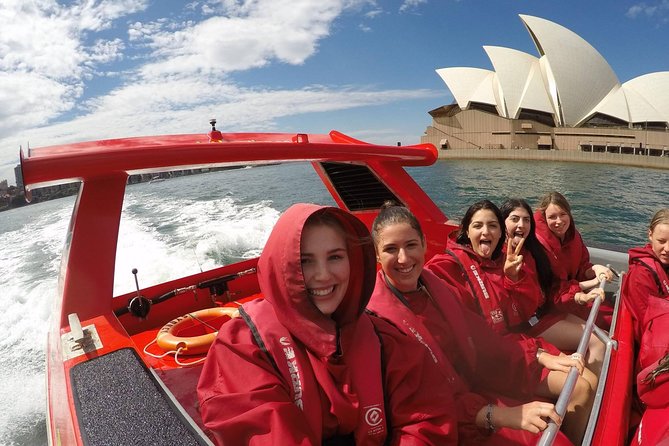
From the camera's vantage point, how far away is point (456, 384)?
1643 mm

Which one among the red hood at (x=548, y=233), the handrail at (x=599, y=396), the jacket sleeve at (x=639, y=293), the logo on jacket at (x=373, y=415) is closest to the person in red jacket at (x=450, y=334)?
the handrail at (x=599, y=396)

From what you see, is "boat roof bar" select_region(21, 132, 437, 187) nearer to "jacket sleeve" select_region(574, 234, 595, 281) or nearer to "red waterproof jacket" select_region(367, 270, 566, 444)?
"red waterproof jacket" select_region(367, 270, 566, 444)

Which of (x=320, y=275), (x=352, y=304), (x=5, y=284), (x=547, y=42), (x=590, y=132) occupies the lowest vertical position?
(x=5, y=284)

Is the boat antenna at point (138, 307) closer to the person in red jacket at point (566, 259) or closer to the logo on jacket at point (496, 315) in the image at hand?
the logo on jacket at point (496, 315)

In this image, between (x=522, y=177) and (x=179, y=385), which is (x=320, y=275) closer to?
(x=179, y=385)

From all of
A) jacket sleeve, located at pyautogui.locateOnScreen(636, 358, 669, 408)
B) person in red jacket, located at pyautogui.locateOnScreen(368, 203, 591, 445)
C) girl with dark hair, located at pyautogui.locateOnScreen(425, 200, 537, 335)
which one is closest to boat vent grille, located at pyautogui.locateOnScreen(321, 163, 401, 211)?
girl with dark hair, located at pyautogui.locateOnScreen(425, 200, 537, 335)

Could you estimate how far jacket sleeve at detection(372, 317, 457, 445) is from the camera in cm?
124

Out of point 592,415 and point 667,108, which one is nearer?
point 592,415

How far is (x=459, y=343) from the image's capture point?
5.80 ft

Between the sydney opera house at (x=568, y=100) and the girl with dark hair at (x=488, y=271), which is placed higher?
the sydney opera house at (x=568, y=100)

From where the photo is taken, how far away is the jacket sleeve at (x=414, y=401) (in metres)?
1.24

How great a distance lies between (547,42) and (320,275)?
1576 inches

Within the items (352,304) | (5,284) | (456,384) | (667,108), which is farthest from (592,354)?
(667,108)

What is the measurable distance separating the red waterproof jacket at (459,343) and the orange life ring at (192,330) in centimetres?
90
